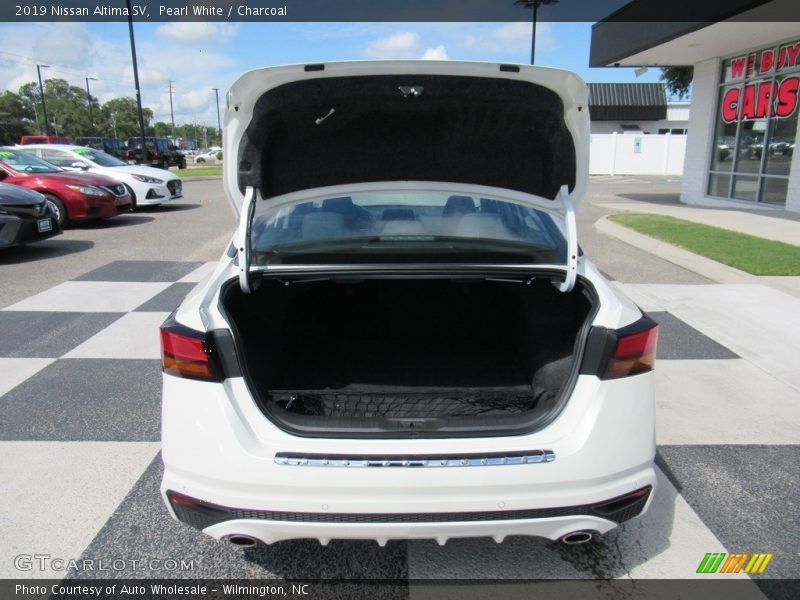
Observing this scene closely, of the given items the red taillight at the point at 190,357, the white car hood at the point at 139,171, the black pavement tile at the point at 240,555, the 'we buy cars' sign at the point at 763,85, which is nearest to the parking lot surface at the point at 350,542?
the black pavement tile at the point at 240,555

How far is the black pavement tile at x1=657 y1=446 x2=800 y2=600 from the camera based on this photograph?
246 centimetres

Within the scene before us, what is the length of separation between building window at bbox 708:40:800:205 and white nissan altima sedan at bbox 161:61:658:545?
1360cm

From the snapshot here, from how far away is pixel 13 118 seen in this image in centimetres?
7125

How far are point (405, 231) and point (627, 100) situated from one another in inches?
1741

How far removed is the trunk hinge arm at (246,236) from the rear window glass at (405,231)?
7 cm

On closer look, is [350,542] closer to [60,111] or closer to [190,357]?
[190,357]

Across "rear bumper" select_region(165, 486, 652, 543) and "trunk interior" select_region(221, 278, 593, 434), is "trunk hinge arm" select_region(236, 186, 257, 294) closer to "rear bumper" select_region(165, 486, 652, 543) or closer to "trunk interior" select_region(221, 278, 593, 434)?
"trunk interior" select_region(221, 278, 593, 434)

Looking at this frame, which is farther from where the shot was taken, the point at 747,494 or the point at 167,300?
the point at 167,300

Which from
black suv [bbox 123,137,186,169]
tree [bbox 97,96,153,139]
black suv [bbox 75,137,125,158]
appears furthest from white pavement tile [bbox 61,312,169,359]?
tree [bbox 97,96,153,139]

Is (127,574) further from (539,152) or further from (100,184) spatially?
(100,184)

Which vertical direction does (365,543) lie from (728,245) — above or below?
below

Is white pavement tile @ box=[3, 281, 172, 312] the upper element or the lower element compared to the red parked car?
lower

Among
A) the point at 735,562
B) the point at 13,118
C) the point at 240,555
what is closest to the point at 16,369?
the point at 240,555

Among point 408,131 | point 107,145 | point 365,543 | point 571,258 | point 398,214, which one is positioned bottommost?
point 365,543
